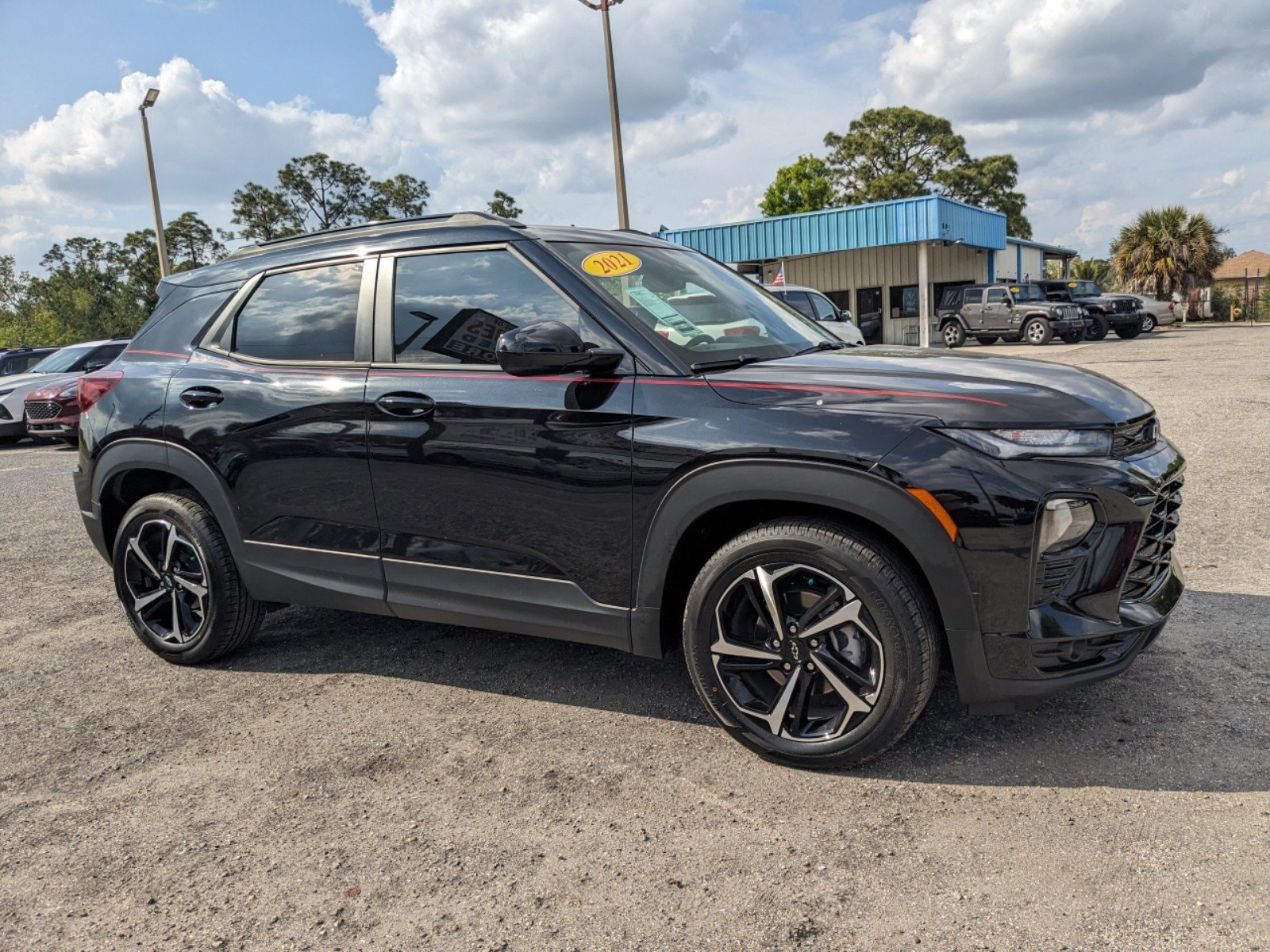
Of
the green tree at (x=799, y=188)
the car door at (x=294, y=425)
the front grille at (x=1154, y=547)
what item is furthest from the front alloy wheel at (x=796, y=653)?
the green tree at (x=799, y=188)

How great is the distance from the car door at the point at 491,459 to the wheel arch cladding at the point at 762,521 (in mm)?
105

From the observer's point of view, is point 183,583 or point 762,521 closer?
point 762,521

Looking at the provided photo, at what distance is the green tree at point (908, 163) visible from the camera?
53.2 meters

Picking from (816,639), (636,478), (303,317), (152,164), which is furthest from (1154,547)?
(152,164)

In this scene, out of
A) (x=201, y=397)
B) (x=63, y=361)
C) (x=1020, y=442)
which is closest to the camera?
(x=1020, y=442)

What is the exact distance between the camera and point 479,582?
3.36 metres

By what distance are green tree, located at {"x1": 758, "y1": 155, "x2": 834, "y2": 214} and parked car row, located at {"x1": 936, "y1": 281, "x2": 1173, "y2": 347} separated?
25.8m

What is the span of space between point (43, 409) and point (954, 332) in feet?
79.3

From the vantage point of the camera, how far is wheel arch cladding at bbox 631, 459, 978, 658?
2664mm

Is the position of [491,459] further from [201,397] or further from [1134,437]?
[1134,437]

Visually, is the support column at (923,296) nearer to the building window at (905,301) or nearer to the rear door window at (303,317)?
the building window at (905,301)

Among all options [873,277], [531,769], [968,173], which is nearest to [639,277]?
[531,769]

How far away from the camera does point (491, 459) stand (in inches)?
127

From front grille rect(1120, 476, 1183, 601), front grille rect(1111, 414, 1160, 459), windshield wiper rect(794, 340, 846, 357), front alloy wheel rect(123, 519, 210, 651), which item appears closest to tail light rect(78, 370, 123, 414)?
front alloy wheel rect(123, 519, 210, 651)
